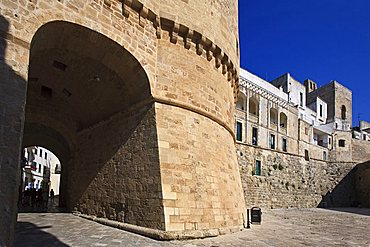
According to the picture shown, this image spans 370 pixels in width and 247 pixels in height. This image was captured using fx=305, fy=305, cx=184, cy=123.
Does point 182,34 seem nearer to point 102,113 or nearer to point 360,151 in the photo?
point 102,113

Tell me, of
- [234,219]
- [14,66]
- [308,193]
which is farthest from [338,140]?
[14,66]

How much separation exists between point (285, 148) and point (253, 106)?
5.94 metres

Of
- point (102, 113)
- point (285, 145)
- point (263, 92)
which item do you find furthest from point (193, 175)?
point (285, 145)

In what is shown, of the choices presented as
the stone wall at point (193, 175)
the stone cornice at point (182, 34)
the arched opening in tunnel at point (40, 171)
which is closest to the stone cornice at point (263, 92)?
the stone cornice at point (182, 34)

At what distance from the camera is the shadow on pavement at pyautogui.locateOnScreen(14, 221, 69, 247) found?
6.14 meters

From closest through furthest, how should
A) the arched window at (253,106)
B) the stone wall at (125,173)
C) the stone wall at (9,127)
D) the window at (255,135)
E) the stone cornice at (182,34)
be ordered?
the stone wall at (9,127), the stone wall at (125,173), the stone cornice at (182,34), the window at (255,135), the arched window at (253,106)

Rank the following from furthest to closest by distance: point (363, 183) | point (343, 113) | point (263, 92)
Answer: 1. point (343, 113)
2. point (363, 183)
3. point (263, 92)

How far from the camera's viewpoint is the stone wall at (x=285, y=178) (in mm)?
23859

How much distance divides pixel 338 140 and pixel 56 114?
3826cm

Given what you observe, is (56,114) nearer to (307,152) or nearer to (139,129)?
(139,129)

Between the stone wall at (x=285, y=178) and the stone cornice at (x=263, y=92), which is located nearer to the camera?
the stone wall at (x=285, y=178)

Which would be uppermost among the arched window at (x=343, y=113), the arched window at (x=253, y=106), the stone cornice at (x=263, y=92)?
the arched window at (x=343, y=113)

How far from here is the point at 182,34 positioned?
360 inches

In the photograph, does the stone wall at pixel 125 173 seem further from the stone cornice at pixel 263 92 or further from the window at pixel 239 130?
the stone cornice at pixel 263 92
